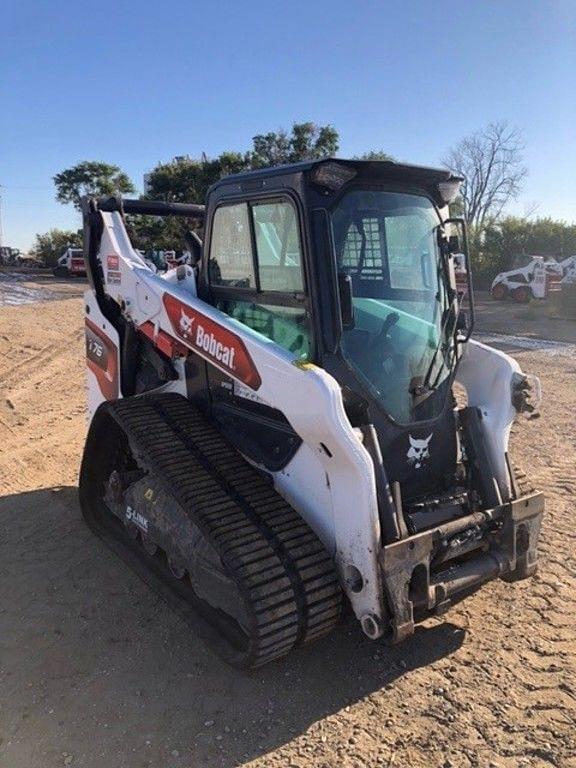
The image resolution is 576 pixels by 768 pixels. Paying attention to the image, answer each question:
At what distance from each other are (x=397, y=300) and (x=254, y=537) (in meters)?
1.49

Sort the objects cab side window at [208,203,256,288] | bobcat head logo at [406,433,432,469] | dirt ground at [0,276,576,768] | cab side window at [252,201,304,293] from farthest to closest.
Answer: cab side window at [208,203,256,288] → bobcat head logo at [406,433,432,469] → cab side window at [252,201,304,293] → dirt ground at [0,276,576,768]

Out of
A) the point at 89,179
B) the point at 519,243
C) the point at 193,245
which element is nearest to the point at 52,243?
the point at 89,179

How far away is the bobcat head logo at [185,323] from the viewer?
3686 millimetres

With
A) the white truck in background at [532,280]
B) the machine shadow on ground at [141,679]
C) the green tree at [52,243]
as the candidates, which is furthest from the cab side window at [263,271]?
the green tree at [52,243]

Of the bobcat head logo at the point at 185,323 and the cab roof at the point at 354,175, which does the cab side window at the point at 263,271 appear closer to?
the cab roof at the point at 354,175

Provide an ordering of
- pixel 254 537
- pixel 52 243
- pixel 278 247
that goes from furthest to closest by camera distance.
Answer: pixel 52 243
pixel 278 247
pixel 254 537

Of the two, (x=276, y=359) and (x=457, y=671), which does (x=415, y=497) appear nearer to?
(x=457, y=671)

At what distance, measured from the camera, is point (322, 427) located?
9.09 ft

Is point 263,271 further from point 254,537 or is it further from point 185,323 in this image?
point 254,537

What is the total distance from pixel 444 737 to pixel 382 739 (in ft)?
0.91

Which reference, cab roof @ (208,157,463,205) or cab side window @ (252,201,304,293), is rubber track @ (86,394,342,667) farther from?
cab roof @ (208,157,463,205)

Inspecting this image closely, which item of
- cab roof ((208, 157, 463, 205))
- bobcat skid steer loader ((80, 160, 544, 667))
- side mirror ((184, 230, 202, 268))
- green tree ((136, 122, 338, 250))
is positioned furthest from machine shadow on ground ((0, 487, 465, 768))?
green tree ((136, 122, 338, 250))

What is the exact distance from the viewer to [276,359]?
117 inches

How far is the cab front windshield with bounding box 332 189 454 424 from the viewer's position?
126 inches
